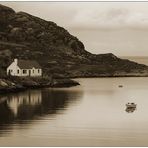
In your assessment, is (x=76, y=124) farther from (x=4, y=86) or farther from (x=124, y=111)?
(x=4, y=86)

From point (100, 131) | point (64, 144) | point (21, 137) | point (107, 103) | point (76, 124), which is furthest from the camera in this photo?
point (107, 103)

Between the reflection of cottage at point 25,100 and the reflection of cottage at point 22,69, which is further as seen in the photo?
the reflection of cottage at point 22,69

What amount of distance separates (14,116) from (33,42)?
7.86m

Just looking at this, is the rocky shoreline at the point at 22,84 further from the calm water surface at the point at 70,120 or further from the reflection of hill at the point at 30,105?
the calm water surface at the point at 70,120

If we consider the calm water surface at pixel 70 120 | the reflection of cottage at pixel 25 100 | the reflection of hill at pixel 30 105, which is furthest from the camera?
the reflection of cottage at pixel 25 100

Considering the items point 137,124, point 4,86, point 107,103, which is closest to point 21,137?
point 137,124

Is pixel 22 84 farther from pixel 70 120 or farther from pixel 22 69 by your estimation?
pixel 70 120

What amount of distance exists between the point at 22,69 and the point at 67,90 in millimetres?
3521

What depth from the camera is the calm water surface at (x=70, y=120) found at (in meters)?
12.9

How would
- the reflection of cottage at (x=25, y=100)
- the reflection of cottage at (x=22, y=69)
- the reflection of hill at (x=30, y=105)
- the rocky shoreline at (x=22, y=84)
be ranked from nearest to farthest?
the reflection of hill at (x=30, y=105)
the reflection of cottage at (x=25, y=100)
the reflection of cottage at (x=22, y=69)
the rocky shoreline at (x=22, y=84)

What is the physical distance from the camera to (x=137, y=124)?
15.6 m

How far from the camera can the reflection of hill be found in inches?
675

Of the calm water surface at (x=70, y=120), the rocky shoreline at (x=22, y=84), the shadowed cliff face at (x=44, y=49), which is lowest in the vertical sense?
the calm water surface at (x=70, y=120)

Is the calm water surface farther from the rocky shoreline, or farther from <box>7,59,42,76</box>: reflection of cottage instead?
<box>7,59,42,76</box>: reflection of cottage
